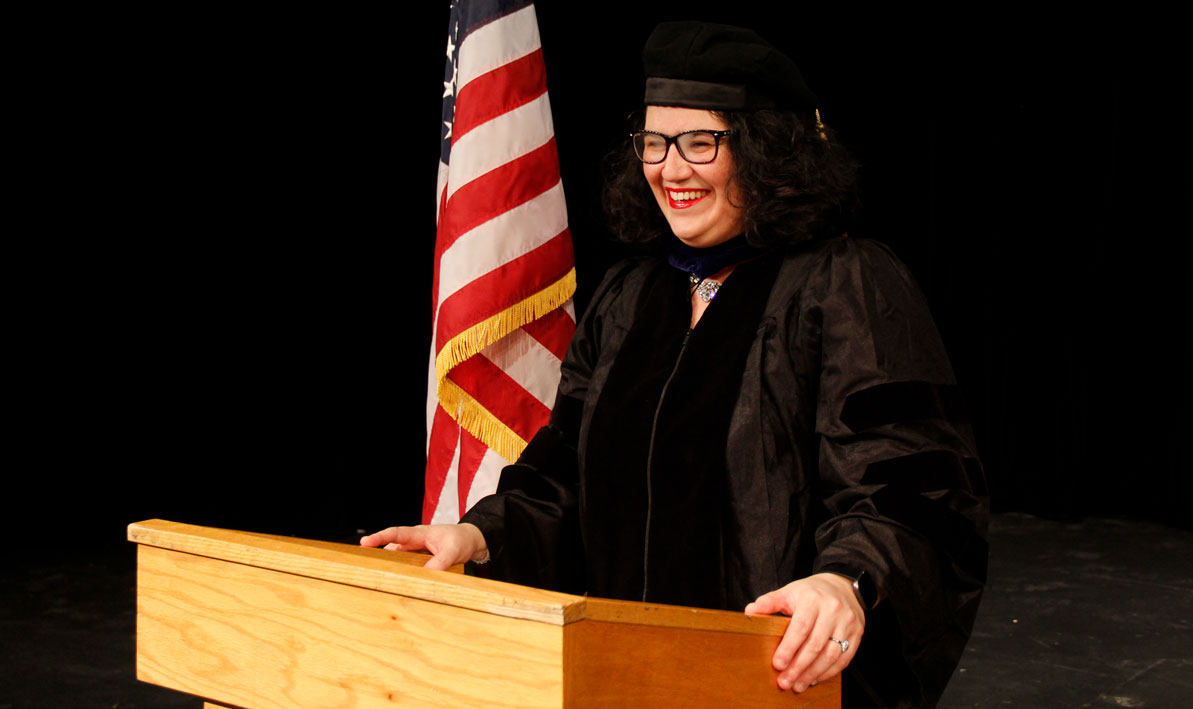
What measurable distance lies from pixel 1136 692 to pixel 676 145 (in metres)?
2.11

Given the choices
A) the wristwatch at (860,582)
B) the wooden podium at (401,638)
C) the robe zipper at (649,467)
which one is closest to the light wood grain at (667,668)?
the wooden podium at (401,638)

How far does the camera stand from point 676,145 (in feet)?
4.91

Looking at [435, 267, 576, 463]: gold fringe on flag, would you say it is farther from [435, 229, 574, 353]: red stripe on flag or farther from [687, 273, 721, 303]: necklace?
[687, 273, 721, 303]: necklace

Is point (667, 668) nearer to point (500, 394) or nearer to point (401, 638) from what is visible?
point (401, 638)

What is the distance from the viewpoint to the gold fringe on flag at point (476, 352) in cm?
251

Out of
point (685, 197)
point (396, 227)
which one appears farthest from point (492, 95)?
point (396, 227)

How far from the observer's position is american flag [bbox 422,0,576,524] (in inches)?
99.3

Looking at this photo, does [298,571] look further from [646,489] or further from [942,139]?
[942,139]

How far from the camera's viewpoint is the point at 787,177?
1450mm

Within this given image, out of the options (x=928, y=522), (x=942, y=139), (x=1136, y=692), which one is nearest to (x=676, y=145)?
(x=928, y=522)

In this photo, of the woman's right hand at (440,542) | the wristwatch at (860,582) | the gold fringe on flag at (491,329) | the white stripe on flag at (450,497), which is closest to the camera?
the wristwatch at (860,582)

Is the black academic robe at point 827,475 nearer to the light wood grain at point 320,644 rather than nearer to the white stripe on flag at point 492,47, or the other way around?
the light wood grain at point 320,644

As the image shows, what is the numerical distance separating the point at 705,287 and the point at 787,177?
7.5 inches

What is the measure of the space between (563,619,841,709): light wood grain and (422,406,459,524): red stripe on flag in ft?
5.56
